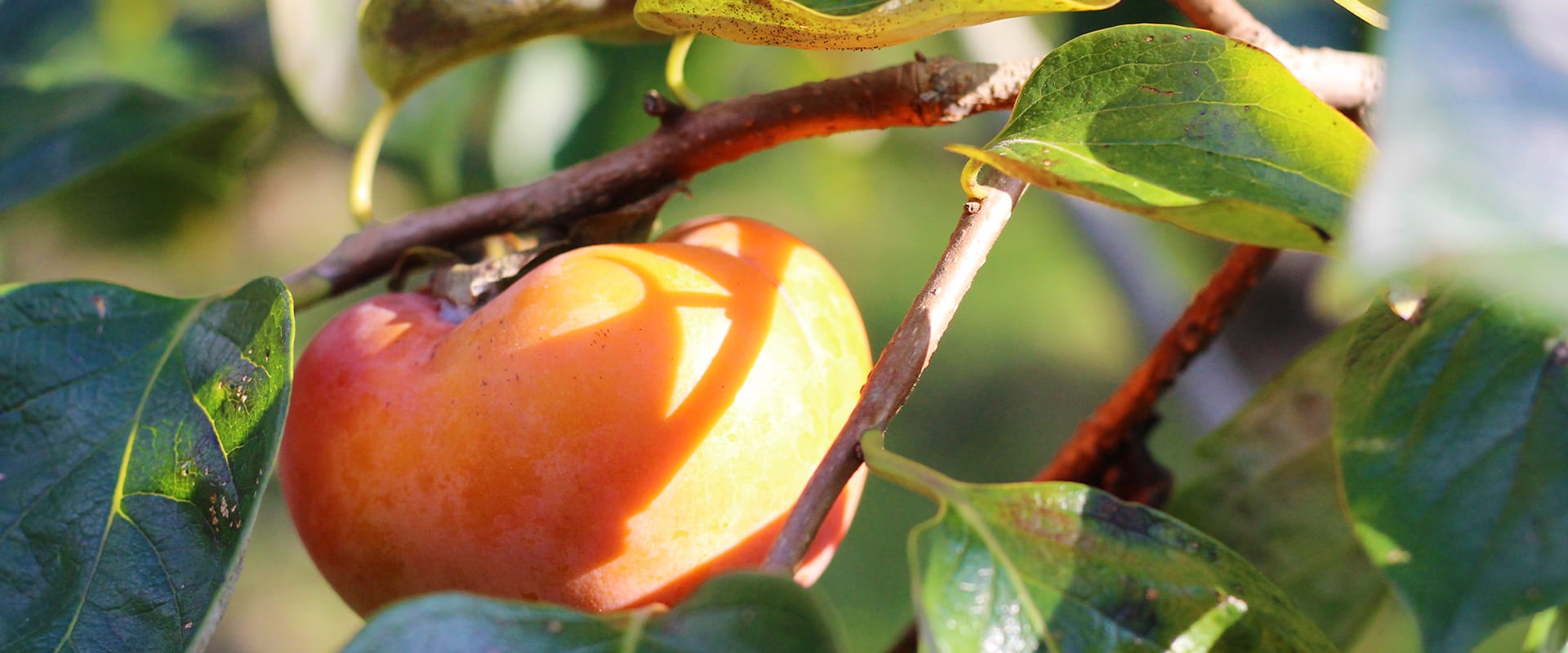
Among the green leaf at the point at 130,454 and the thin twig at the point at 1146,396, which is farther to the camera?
the thin twig at the point at 1146,396

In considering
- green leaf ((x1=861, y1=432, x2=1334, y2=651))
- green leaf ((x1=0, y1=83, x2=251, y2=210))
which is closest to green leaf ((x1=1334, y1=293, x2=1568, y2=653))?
green leaf ((x1=861, y1=432, x2=1334, y2=651))

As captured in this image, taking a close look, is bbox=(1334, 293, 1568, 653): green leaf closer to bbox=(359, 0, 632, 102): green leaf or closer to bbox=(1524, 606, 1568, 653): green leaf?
bbox=(1524, 606, 1568, 653): green leaf

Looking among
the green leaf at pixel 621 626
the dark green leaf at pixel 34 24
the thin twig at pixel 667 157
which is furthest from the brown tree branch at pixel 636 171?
the dark green leaf at pixel 34 24

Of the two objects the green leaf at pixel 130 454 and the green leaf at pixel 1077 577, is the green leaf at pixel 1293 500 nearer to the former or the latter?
the green leaf at pixel 1077 577

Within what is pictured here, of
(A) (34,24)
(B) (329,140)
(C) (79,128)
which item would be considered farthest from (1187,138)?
(B) (329,140)

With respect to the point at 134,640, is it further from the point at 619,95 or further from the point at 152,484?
the point at 619,95

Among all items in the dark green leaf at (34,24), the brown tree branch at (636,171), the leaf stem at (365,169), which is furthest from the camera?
the dark green leaf at (34,24)

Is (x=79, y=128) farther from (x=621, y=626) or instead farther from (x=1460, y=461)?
(x=1460, y=461)
